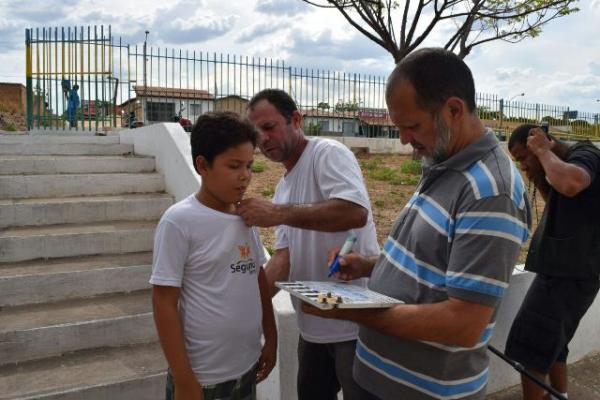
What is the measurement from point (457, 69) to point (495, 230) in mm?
481

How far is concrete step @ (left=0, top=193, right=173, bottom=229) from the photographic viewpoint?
4.54 m

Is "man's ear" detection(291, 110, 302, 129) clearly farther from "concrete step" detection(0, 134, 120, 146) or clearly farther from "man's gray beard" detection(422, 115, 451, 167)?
"concrete step" detection(0, 134, 120, 146)

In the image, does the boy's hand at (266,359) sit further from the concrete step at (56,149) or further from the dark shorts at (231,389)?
the concrete step at (56,149)

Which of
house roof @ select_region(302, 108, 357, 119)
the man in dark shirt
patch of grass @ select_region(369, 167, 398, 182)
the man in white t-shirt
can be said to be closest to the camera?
the man in white t-shirt

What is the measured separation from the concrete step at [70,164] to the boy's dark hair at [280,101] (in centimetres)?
368

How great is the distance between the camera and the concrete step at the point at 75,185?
4.89 metres

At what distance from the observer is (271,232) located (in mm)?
5602

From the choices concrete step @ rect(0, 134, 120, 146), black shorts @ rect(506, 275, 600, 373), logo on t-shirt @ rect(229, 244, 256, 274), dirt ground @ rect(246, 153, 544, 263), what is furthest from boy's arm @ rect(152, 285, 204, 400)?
concrete step @ rect(0, 134, 120, 146)

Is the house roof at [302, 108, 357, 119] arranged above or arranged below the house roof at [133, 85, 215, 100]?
below

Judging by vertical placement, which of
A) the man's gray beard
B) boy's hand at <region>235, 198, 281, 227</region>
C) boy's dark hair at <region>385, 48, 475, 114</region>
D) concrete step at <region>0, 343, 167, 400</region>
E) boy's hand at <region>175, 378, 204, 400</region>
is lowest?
concrete step at <region>0, 343, 167, 400</region>

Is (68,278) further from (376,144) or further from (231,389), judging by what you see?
(376,144)

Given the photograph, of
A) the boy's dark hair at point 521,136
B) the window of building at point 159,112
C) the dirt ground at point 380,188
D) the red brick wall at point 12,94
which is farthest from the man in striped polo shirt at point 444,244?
the red brick wall at point 12,94

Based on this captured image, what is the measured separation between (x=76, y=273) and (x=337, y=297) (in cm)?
311

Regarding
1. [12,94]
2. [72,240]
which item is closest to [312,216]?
[72,240]
